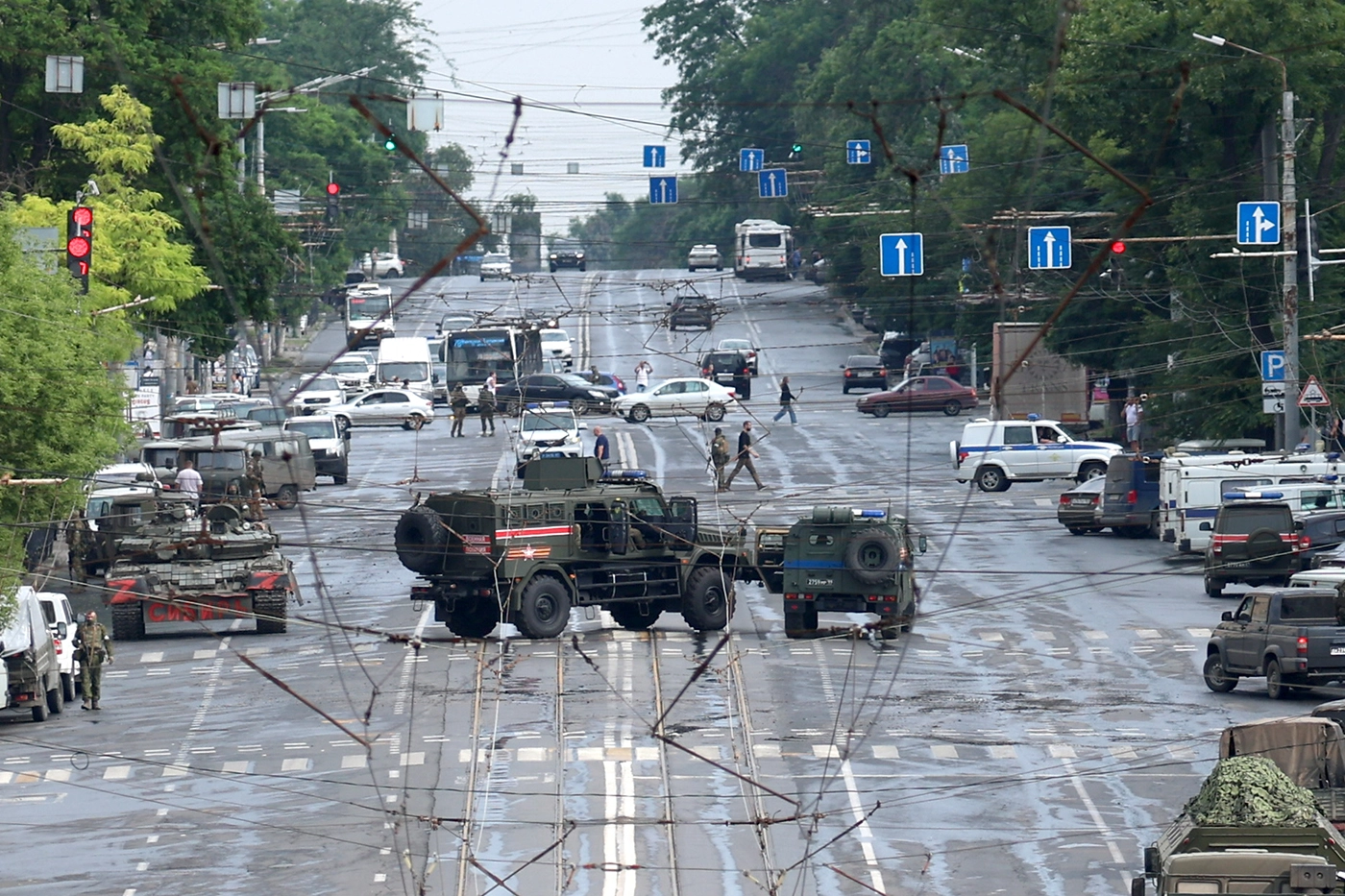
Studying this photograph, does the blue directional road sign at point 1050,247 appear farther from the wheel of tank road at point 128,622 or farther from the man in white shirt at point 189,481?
the wheel of tank road at point 128,622

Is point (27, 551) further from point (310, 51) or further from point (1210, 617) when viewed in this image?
point (310, 51)

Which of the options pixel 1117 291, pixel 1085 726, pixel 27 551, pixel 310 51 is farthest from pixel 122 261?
pixel 310 51

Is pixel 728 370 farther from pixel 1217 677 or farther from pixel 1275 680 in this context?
pixel 1275 680

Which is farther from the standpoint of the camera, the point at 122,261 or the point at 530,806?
the point at 122,261

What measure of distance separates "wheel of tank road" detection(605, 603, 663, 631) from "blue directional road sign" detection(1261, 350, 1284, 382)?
15535 millimetres

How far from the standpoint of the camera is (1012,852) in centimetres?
1959

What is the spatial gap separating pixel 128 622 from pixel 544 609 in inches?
293

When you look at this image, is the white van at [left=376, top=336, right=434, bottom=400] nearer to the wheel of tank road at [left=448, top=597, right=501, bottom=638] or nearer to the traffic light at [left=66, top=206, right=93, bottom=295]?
the traffic light at [left=66, top=206, right=93, bottom=295]

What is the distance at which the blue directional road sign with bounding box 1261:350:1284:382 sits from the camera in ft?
141

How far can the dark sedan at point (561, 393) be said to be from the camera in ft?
202

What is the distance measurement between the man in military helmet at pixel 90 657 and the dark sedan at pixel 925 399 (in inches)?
1416

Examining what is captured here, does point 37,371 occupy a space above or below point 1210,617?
above

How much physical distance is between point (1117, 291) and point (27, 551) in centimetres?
2804

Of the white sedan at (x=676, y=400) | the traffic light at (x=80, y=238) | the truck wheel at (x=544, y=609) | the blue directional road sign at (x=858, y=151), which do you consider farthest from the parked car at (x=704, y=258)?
the truck wheel at (x=544, y=609)
